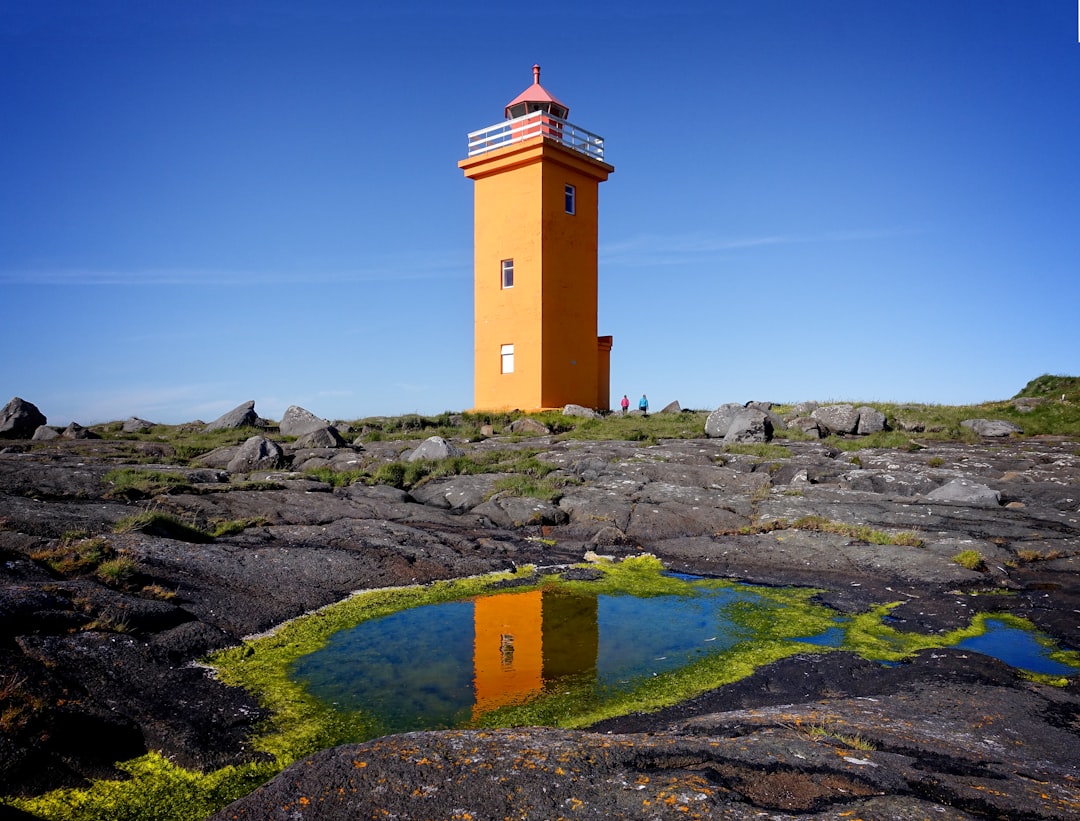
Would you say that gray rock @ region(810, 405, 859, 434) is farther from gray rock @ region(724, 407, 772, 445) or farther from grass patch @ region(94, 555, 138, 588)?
grass patch @ region(94, 555, 138, 588)

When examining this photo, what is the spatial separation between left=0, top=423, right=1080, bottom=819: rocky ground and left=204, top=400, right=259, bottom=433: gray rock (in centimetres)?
1104

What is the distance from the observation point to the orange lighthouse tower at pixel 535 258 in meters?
30.1

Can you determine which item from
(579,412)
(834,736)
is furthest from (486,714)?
(579,412)

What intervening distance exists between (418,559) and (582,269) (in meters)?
22.1

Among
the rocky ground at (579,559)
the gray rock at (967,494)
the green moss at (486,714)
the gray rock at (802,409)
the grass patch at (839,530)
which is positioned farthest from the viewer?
the gray rock at (802,409)

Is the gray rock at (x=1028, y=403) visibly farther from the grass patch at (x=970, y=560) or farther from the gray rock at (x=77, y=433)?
the gray rock at (x=77, y=433)

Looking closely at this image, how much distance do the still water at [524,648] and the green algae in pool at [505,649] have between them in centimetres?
1

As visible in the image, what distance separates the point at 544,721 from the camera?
20.8 feet

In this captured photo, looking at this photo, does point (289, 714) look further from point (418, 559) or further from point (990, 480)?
point (990, 480)

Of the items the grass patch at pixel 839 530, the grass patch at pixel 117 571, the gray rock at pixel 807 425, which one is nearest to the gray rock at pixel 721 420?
the gray rock at pixel 807 425

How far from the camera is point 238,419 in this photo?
30672 millimetres

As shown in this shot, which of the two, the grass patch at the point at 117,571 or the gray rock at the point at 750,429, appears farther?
the gray rock at the point at 750,429

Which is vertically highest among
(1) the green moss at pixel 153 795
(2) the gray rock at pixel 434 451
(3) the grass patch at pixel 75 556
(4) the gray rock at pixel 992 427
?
(4) the gray rock at pixel 992 427

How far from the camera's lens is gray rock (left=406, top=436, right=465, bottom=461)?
2020cm
